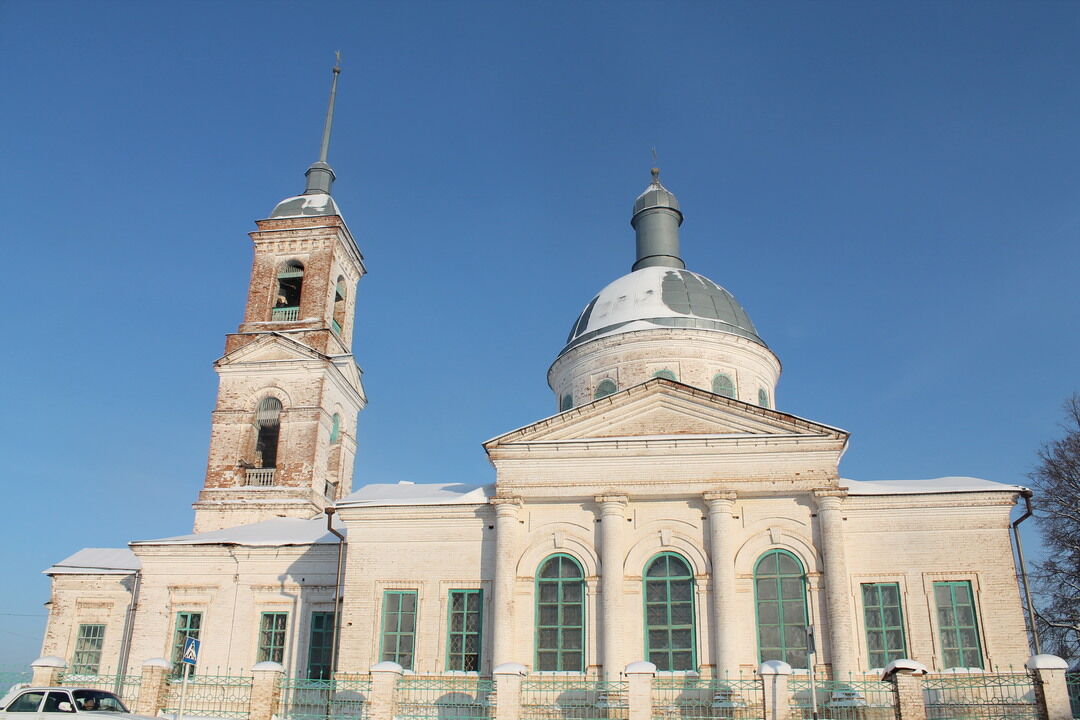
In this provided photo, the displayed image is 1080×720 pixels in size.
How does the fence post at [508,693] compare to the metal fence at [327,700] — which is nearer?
the fence post at [508,693]

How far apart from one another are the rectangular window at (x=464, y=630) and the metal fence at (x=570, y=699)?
1.46 meters

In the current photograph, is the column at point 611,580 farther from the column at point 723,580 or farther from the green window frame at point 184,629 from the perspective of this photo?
the green window frame at point 184,629

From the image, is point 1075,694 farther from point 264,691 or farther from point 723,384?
point 264,691

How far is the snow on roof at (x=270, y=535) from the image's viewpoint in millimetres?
20906

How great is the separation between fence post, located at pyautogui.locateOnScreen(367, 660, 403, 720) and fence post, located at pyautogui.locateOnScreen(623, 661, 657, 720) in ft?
12.2

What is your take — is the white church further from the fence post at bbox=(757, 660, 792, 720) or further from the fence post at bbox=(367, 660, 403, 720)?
Answer: the fence post at bbox=(367, 660, 403, 720)

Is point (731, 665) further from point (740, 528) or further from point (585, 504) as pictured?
point (585, 504)

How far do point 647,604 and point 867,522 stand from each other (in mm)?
4611

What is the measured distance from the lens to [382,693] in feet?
45.0

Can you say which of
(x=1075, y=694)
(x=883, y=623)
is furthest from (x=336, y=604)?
(x=1075, y=694)

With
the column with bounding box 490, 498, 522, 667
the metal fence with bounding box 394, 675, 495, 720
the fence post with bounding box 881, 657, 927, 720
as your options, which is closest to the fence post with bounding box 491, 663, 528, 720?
the metal fence with bounding box 394, 675, 495, 720

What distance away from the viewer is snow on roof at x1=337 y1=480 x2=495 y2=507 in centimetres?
1839

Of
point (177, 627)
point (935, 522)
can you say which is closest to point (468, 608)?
point (177, 627)

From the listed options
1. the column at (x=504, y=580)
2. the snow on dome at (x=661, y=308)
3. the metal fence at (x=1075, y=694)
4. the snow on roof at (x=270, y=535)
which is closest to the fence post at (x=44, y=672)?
the snow on roof at (x=270, y=535)
